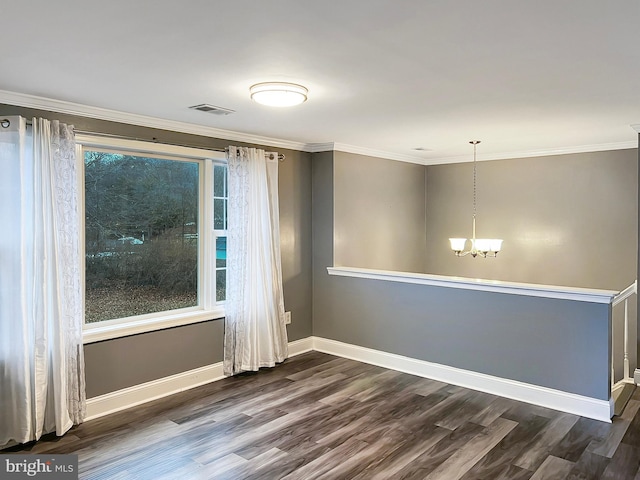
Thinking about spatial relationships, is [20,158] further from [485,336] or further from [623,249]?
[623,249]

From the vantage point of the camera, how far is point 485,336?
13.5 feet

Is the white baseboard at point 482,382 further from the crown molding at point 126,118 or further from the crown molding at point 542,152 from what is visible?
the crown molding at point 542,152

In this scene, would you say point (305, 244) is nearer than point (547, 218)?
Yes

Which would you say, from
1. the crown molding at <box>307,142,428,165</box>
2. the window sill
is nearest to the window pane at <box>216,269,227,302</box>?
the window sill

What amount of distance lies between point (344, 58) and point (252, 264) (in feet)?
8.41

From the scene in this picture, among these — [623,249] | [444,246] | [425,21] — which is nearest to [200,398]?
[425,21]

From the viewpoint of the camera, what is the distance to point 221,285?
4.59 metres

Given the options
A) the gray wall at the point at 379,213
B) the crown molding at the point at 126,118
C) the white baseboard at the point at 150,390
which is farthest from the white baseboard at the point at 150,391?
the crown molding at the point at 126,118

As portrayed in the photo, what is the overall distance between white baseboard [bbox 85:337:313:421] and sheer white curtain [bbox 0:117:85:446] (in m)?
0.21

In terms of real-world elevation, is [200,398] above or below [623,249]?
below

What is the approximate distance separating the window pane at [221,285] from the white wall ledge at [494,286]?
1198 mm

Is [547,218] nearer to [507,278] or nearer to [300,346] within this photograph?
[507,278]

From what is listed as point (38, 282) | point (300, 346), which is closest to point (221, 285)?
point (300, 346)

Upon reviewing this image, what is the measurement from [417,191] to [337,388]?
3157mm
